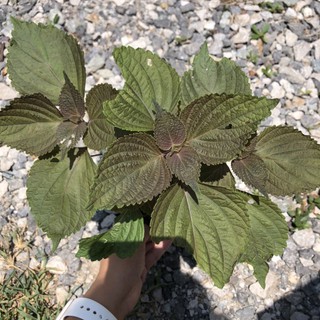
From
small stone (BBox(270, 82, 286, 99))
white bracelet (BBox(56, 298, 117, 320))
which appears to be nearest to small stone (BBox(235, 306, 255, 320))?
white bracelet (BBox(56, 298, 117, 320))

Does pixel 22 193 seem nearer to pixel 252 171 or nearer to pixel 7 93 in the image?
pixel 7 93

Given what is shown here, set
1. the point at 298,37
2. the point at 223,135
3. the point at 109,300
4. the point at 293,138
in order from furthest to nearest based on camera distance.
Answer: the point at 298,37 < the point at 109,300 < the point at 293,138 < the point at 223,135

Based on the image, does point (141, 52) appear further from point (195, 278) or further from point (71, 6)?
point (71, 6)

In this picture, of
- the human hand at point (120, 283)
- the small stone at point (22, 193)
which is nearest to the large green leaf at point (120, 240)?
the human hand at point (120, 283)

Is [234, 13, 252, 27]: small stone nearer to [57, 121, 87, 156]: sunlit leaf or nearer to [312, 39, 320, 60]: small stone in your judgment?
[312, 39, 320, 60]: small stone

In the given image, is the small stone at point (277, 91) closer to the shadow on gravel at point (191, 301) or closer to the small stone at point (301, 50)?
the small stone at point (301, 50)

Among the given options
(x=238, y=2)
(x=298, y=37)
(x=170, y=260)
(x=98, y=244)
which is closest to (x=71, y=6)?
(x=238, y=2)
